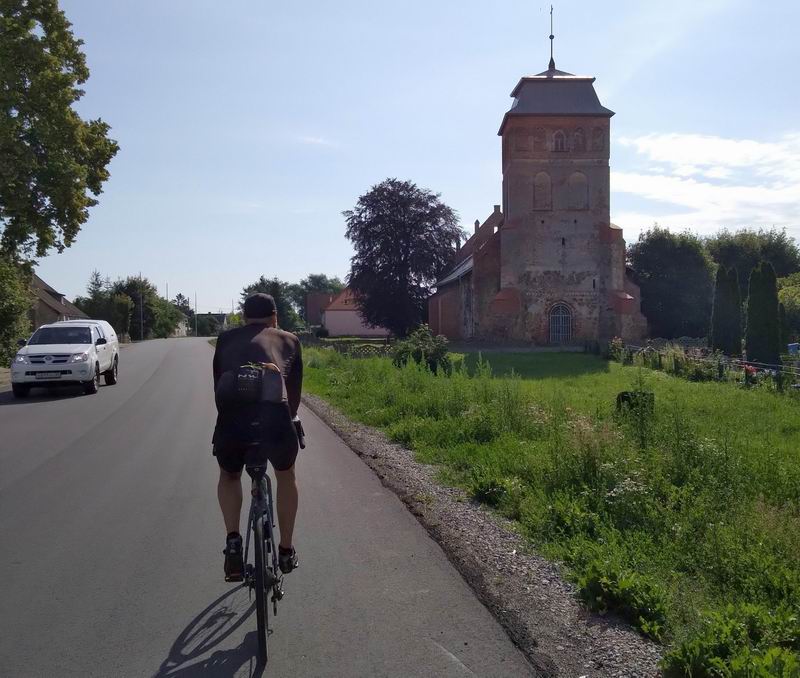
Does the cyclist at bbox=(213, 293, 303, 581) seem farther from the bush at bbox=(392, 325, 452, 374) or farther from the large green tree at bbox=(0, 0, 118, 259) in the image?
the large green tree at bbox=(0, 0, 118, 259)

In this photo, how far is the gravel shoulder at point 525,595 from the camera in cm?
420

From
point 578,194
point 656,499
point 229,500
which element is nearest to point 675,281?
point 578,194

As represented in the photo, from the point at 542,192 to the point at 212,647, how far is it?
4635 cm

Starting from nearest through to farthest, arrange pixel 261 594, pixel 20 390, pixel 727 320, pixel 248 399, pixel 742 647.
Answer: pixel 742 647, pixel 261 594, pixel 248 399, pixel 20 390, pixel 727 320

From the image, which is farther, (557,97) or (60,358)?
(557,97)

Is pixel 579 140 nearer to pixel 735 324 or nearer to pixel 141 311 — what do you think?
pixel 735 324

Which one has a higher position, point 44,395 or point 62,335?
point 62,335

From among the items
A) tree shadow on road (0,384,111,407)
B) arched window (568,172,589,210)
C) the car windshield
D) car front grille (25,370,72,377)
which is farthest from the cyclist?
arched window (568,172,589,210)

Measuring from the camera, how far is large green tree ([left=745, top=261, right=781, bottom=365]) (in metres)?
28.5

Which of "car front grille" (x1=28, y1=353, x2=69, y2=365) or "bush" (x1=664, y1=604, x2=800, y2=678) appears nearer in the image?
"bush" (x1=664, y1=604, x2=800, y2=678)

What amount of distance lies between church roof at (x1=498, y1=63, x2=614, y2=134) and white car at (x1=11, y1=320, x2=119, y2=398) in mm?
33135

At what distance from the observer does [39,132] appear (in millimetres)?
26453

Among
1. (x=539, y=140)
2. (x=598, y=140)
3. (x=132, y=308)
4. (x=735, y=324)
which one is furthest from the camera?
(x=132, y=308)

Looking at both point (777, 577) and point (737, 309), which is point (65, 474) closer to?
point (777, 577)
